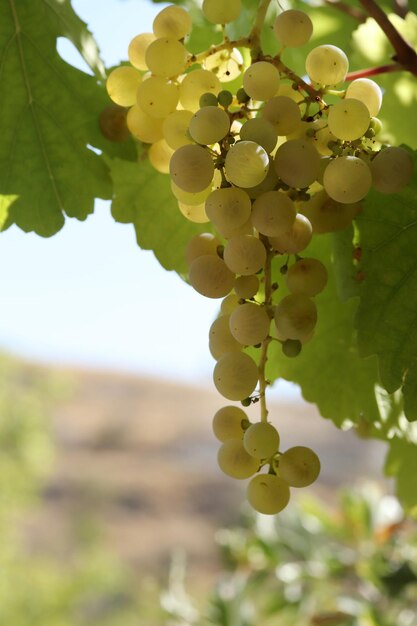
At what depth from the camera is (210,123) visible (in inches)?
15.1

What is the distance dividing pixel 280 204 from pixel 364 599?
73cm

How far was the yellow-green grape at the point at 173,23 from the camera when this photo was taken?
17.5 inches

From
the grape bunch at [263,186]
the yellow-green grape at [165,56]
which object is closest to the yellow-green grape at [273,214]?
the grape bunch at [263,186]

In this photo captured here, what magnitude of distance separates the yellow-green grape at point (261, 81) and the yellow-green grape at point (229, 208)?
0.17 ft

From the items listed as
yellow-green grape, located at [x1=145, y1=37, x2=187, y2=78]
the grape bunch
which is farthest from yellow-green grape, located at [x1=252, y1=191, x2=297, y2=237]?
yellow-green grape, located at [x1=145, y1=37, x2=187, y2=78]

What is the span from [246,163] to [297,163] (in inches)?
1.1

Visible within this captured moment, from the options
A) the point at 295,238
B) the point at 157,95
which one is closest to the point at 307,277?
the point at 295,238

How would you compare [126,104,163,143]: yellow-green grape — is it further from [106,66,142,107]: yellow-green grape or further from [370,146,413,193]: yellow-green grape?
[370,146,413,193]: yellow-green grape

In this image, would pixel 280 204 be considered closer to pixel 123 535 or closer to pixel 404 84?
pixel 404 84

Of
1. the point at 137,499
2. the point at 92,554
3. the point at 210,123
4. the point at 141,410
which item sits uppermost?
the point at 141,410

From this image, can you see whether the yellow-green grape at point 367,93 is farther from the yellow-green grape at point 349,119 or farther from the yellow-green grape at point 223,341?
the yellow-green grape at point 223,341

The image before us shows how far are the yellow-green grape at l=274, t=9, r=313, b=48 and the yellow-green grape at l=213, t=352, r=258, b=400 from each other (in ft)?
0.54

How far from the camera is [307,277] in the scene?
1.34 feet

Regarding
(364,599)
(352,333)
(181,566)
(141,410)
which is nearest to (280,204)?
(352,333)
